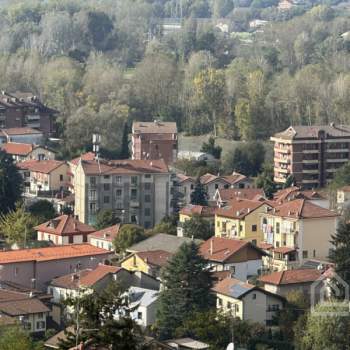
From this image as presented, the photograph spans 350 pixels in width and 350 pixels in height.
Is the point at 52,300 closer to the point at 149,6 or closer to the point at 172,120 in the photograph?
the point at 172,120

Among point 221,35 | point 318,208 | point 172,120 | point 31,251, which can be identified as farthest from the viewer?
point 221,35

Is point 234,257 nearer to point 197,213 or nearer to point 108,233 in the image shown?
point 108,233

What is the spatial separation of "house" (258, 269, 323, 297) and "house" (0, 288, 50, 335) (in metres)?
2.77

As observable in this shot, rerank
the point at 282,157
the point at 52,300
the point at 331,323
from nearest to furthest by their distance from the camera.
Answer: the point at 331,323 → the point at 52,300 → the point at 282,157

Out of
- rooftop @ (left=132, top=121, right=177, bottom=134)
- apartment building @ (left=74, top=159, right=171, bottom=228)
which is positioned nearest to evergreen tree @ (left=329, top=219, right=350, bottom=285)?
apartment building @ (left=74, top=159, right=171, bottom=228)

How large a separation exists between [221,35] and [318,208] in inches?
1110

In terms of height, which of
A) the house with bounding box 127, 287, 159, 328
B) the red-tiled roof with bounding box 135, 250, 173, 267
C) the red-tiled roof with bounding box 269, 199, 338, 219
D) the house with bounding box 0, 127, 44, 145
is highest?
the house with bounding box 0, 127, 44, 145

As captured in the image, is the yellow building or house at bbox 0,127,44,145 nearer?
the yellow building

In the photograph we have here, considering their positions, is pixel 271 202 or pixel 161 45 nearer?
pixel 271 202

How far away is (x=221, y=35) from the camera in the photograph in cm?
5025

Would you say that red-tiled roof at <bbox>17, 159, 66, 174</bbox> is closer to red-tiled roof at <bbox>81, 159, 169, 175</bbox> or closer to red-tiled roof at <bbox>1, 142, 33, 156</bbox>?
red-tiled roof at <bbox>1, 142, 33, 156</bbox>

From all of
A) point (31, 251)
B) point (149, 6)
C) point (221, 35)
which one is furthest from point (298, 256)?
point (149, 6)

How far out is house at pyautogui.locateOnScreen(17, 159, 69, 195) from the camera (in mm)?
27734

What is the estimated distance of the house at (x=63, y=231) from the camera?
894 inches
